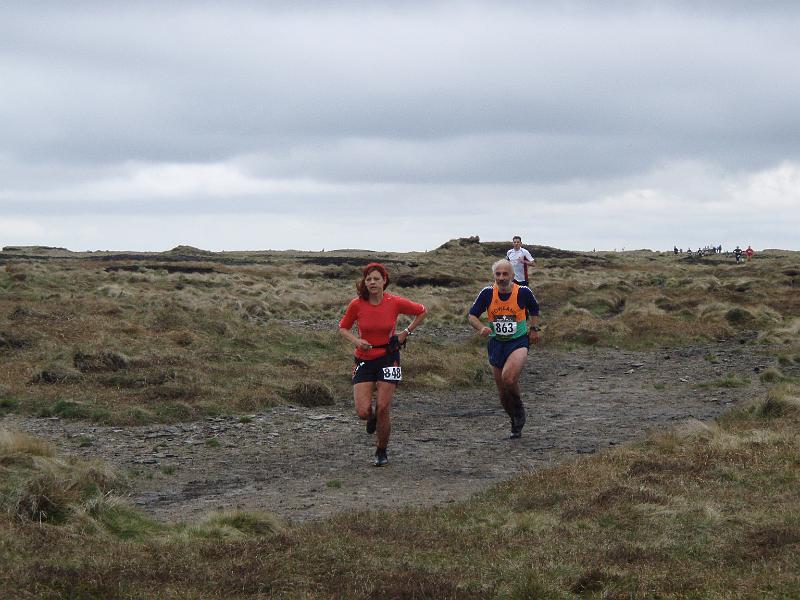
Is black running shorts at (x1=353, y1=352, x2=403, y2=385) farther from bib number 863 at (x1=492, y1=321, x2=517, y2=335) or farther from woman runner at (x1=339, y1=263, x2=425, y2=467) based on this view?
bib number 863 at (x1=492, y1=321, x2=517, y2=335)

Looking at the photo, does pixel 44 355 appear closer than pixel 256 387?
No

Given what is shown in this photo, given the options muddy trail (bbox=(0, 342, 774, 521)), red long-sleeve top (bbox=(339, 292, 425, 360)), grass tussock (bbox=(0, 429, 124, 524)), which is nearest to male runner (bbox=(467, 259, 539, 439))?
muddy trail (bbox=(0, 342, 774, 521))

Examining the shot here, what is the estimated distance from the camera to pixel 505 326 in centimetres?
1184

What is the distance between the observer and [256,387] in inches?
640

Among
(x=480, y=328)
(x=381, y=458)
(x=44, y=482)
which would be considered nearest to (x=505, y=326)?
(x=480, y=328)

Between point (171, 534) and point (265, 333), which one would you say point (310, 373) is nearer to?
point (265, 333)

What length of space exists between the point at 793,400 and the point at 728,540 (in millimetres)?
6527

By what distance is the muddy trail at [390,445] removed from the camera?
30.5 ft

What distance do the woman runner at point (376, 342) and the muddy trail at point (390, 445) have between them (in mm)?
761

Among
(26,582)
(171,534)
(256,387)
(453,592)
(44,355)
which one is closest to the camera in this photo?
(26,582)

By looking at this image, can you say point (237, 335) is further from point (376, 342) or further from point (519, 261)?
point (376, 342)

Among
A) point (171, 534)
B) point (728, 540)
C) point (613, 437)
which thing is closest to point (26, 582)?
point (171, 534)

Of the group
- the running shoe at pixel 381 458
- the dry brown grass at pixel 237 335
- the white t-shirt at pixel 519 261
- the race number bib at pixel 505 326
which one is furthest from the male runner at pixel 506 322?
the white t-shirt at pixel 519 261

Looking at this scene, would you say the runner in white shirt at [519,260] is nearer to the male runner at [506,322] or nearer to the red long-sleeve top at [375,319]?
the male runner at [506,322]
